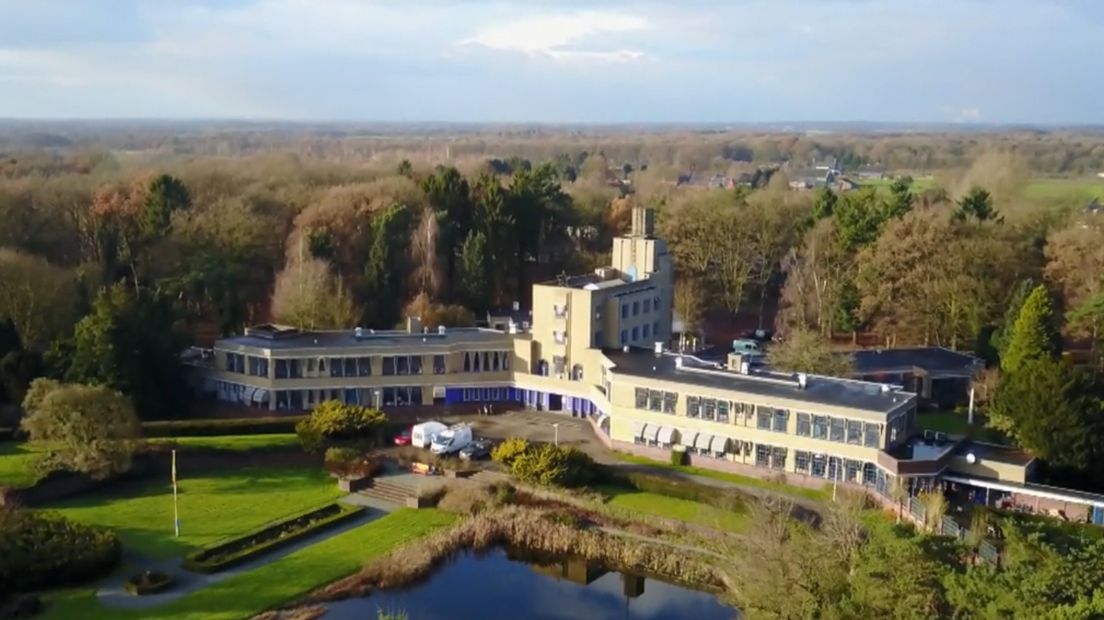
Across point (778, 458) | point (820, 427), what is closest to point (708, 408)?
point (778, 458)

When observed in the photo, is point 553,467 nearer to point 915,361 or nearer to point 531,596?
point 531,596

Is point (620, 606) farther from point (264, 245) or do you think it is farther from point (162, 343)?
point (264, 245)

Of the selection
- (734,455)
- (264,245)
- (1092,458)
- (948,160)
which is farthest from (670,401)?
(948,160)

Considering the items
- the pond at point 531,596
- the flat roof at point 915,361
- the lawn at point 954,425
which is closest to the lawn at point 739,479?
the pond at point 531,596

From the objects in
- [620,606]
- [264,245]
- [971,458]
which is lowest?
[620,606]

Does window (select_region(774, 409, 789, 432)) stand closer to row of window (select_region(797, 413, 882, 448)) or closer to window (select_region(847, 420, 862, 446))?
row of window (select_region(797, 413, 882, 448))

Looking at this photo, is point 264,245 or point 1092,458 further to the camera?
point 264,245
